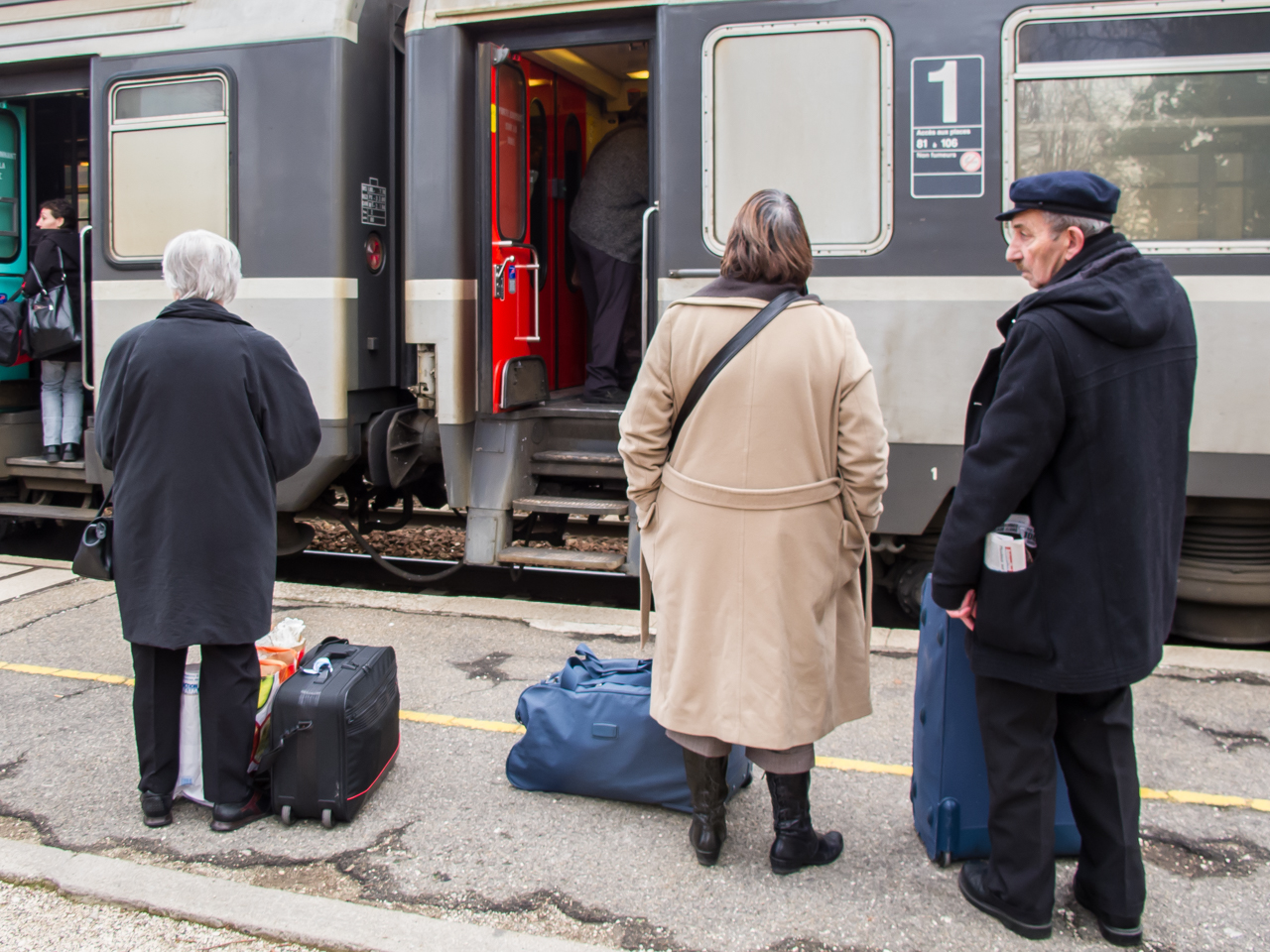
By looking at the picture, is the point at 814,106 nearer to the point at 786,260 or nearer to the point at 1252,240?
the point at 1252,240

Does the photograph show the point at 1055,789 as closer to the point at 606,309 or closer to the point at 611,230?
the point at 606,309

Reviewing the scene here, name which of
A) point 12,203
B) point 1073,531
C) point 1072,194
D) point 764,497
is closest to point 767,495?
point 764,497

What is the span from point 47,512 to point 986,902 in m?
5.93

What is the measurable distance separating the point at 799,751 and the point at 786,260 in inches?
48.5

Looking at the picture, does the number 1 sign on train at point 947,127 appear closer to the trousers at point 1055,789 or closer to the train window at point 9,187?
the trousers at point 1055,789

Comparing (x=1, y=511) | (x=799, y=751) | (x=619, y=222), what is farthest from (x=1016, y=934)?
(x=1, y=511)

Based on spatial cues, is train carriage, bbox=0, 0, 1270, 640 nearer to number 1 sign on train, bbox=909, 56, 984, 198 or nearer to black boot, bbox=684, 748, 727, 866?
number 1 sign on train, bbox=909, 56, 984, 198

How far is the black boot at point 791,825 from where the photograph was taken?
2938 millimetres

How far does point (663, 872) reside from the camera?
3.02m

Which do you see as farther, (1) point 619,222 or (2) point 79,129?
(2) point 79,129

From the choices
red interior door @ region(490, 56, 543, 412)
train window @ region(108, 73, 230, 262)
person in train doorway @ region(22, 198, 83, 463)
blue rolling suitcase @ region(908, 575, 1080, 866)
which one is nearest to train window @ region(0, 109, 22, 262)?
person in train doorway @ region(22, 198, 83, 463)

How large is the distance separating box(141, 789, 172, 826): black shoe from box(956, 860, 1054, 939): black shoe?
2211mm

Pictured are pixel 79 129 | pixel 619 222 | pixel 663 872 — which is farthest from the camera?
pixel 79 129

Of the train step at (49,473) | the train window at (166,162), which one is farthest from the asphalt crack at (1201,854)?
the train step at (49,473)
